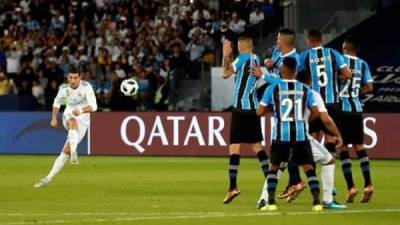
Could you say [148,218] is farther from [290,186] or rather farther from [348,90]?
[348,90]

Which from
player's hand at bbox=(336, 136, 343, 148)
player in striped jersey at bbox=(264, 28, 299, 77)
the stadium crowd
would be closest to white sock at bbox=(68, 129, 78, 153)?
player in striped jersey at bbox=(264, 28, 299, 77)

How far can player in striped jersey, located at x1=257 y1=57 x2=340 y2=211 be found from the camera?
591 inches

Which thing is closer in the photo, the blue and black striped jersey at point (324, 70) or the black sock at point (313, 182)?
the black sock at point (313, 182)

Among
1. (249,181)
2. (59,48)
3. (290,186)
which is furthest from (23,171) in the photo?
(59,48)

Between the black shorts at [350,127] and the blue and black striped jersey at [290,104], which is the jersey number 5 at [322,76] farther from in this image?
the blue and black striped jersey at [290,104]

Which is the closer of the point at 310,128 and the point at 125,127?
the point at 310,128

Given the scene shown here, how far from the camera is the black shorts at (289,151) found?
15133 millimetres

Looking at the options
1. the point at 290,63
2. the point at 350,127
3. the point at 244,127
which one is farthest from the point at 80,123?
the point at 290,63

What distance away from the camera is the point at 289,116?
49.4ft

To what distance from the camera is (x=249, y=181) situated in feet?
71.2

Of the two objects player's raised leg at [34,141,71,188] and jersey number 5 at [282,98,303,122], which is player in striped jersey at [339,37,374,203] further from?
player's raised leg at [34,141,71,188]

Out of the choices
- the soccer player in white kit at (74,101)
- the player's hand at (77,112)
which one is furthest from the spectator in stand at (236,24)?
the player's hand at (77,112)

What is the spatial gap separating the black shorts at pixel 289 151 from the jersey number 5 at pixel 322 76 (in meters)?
2.23

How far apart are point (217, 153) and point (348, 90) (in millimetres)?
12355
